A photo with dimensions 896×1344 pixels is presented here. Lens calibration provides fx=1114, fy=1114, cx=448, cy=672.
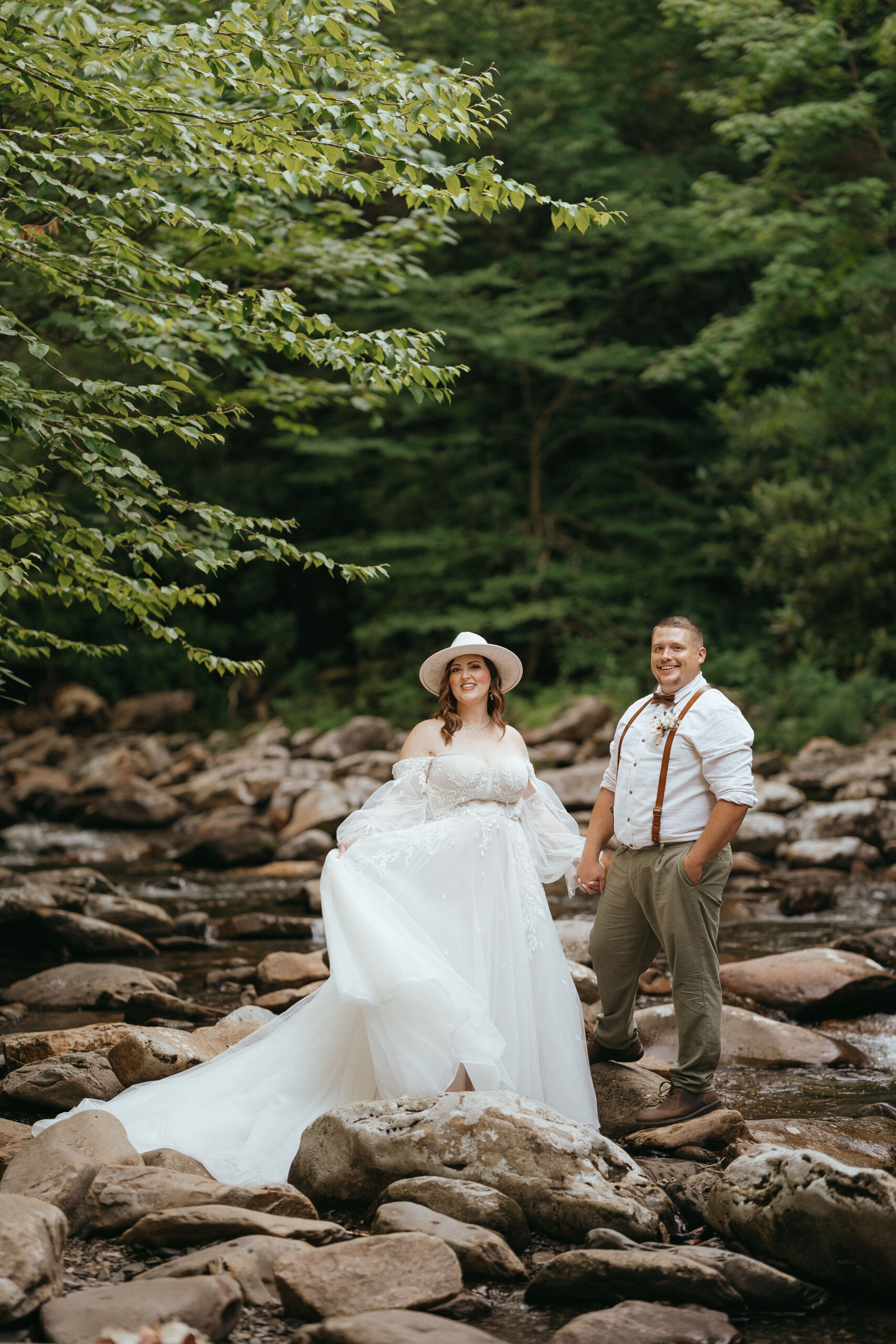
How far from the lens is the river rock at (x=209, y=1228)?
363cm

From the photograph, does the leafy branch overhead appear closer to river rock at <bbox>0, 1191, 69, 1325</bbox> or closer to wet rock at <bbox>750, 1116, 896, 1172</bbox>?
river rock at <bbox>0, 1191, 69, 1325</bbox>

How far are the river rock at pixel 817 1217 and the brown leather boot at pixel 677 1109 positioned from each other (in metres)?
0.90

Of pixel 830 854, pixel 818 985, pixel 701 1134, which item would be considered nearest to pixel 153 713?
pixel 830 854

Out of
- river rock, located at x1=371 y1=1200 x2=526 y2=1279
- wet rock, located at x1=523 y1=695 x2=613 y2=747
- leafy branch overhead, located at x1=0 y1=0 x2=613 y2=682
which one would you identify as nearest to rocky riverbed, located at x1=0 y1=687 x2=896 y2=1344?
river rock, located at x1=371 y1=1200 x2=526 y2=1279

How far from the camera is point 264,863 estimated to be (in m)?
13.2

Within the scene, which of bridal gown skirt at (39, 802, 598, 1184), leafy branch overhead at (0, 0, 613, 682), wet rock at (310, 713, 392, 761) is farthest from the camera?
A: wet rock at (310, 713, 392, 761)

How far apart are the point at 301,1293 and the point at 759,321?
1411 centimetres

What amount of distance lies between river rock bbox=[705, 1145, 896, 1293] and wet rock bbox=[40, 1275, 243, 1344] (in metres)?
1.68

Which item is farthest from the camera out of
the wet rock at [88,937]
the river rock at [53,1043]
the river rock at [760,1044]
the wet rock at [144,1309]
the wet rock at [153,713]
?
the wet rock at [153,713]

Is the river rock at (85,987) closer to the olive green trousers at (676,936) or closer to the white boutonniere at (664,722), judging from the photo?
the olive green trousers at (676,936)

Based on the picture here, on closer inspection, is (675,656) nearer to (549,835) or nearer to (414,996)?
(549,835)

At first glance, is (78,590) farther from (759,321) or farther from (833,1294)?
(759,321)

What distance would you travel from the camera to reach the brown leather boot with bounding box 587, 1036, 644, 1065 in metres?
5.18

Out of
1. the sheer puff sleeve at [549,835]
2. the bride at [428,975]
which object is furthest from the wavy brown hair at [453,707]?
the sheer puff sleeve at [549,835]
